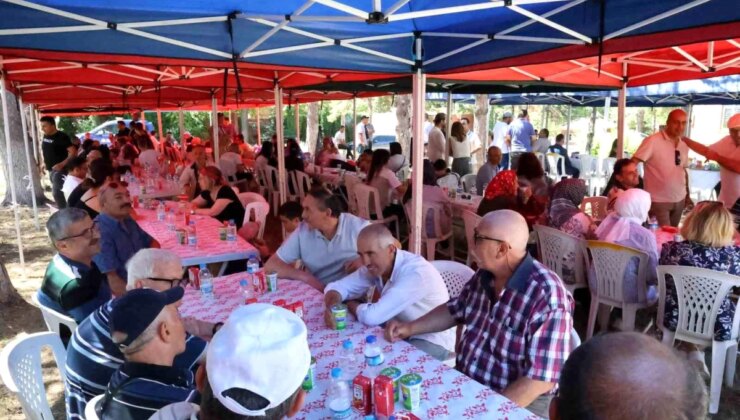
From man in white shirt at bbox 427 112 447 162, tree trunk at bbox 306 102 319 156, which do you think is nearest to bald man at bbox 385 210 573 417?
man in white shirt at bbox 427 112 447 162

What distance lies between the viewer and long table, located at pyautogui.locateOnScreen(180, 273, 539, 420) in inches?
72.4

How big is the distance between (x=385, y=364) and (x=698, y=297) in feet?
7.64

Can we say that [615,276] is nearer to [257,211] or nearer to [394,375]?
[394,375]

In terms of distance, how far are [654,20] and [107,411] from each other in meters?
3.44

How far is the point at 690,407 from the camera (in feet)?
3.46

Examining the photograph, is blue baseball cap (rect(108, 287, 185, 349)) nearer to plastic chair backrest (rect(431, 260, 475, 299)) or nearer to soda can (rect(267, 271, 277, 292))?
soda can (rect(267, 271, 277, 292))

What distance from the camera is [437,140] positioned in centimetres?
1003

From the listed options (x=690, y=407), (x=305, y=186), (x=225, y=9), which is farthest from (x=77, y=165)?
(x=690, y=407)

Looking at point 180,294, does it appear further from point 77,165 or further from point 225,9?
point 77,165

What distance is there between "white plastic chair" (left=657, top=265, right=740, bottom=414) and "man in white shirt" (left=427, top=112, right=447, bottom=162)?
6.73 meters

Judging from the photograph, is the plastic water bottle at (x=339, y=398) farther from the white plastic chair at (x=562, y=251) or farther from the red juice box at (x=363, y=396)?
the white plastic chair at (x=562, y=251)

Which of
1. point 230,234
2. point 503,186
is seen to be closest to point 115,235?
point 230,234

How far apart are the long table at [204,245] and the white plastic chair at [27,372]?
157 cm

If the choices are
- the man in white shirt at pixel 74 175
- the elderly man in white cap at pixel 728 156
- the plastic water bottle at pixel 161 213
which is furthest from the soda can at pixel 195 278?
the elderly man in white cap at pixel 728 156
